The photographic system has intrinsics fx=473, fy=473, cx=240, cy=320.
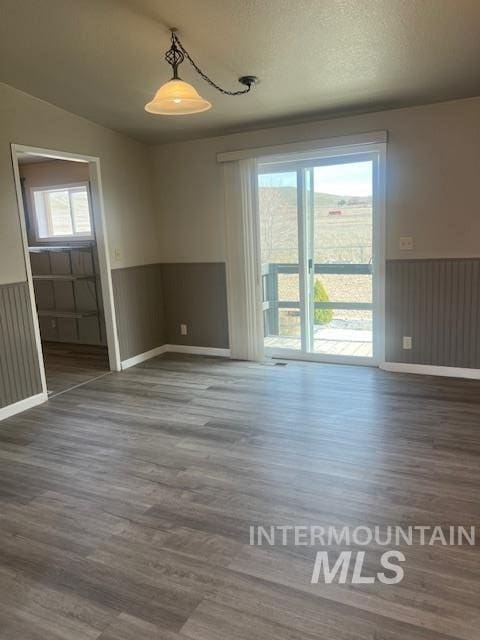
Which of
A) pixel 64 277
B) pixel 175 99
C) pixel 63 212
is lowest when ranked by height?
pixel 64 277

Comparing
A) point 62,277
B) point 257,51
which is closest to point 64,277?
point 62,277

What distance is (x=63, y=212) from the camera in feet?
21.1

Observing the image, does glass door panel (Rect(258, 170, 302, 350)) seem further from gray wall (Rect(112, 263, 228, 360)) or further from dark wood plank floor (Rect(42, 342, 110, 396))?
dark wood plank floor (Rect(42, 342, 110, 396))

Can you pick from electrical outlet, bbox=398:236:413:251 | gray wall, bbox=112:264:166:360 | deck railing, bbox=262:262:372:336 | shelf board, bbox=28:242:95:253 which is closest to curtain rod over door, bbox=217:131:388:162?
electrical outlet, bbox=398:236:413:251

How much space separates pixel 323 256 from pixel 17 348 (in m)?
2.97

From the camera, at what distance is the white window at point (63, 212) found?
626 centimetres

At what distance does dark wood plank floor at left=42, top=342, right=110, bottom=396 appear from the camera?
4770mm

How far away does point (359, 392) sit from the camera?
13.3 ft

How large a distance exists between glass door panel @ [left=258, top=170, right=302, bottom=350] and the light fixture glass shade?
223 cm

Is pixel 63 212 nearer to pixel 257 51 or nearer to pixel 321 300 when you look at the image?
pixel 321 300

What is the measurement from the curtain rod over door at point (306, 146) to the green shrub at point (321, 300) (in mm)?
1288

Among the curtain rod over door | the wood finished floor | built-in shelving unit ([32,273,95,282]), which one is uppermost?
the curtain rod over door

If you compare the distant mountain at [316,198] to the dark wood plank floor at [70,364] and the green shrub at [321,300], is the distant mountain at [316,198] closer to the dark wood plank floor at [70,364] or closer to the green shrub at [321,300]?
the green shrub at [321,300]

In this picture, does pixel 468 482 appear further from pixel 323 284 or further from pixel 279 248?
pixel 279 248
